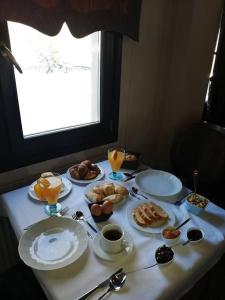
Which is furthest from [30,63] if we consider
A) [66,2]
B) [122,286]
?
[122,286]

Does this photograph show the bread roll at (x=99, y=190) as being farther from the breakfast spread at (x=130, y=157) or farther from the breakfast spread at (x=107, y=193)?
the breakfast spread at (x=130, y=157)

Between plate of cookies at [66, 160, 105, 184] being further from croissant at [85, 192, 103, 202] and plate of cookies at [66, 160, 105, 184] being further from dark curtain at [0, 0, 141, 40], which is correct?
dark curtain at [0, 0, 141, 40]

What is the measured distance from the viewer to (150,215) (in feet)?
2.97

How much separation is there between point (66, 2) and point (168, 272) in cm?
109

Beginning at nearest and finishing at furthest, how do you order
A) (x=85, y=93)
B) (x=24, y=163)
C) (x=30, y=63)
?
(x=30, y=63), (x=24, y=163), (x=85, y=93)

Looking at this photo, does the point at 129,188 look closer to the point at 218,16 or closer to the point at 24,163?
the point at 24,163

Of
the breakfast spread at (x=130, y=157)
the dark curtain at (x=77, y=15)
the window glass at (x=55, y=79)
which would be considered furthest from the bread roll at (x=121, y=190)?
the dark curtain at (x=77, y=15)

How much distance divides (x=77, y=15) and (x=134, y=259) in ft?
3.29

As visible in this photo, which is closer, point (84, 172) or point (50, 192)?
point (50, 192)

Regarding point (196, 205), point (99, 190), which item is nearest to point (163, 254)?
point (196, 205)

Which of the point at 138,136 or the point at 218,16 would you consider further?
the point at 138,136

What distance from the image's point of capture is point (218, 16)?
1.44m

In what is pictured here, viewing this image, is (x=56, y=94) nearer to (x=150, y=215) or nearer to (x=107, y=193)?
(x=107, y=193)

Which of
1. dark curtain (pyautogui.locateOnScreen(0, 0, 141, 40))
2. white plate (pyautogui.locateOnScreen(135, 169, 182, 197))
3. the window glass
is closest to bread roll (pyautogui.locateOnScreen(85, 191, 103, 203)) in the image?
white plate (pyautogui.locateOnScreen(135, 169, 182, 197))
